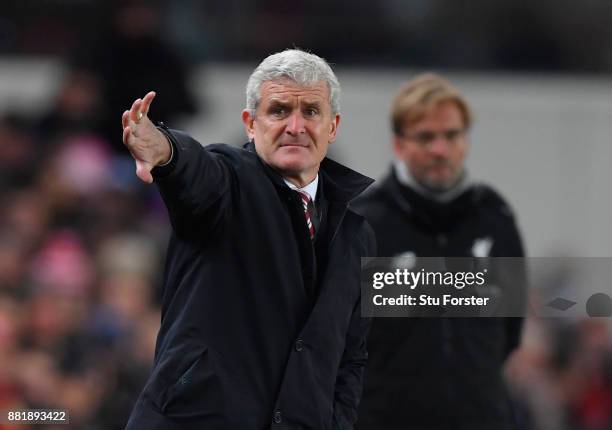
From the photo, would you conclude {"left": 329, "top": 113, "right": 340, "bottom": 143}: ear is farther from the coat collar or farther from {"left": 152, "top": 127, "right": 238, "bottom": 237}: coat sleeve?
{"left": 152, "top": 127, "right": 238, "bottom": 237}: coat sleeve

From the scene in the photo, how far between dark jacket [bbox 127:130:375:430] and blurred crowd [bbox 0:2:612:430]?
2.44 metres

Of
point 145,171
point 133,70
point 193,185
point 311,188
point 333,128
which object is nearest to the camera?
point 145,171

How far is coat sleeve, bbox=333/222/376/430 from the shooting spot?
4176 millimetres

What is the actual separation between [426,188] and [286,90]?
161 cm

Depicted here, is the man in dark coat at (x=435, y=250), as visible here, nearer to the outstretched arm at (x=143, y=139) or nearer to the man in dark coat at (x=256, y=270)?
the man in dark coat at (x=256, y=270)

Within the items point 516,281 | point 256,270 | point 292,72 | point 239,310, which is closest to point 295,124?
point 292,72

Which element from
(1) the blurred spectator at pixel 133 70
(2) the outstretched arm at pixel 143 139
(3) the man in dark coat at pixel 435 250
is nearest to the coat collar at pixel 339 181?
(2) the outstretched arm at pixel 143 139

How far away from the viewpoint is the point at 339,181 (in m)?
4.23

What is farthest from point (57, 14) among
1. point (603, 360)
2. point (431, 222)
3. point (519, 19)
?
point (431, 222)

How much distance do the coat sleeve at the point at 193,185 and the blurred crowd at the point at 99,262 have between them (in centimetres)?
257

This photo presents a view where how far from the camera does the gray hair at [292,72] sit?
13.1 ft

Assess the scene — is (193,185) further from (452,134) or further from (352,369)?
(452,134)

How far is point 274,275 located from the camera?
3.88 meters

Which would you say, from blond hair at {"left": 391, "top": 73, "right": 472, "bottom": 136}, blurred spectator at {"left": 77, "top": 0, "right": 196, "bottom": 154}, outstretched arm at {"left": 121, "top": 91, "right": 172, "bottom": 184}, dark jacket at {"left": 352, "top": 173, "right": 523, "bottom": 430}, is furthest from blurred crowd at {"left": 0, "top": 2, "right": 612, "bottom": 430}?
outstretched arm at {"left": 121, "top": 91, "right": 172, "bottom": 184}
